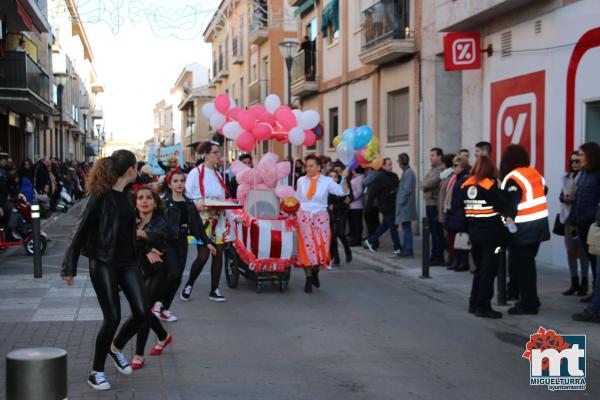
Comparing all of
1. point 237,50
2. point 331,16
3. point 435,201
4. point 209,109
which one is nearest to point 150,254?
point 209,109

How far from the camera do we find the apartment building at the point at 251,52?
1210 inches

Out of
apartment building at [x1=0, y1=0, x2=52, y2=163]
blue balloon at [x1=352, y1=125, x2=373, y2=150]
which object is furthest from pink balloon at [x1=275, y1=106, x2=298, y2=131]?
apartment building at [x1=0, y1=0, x2=52, y2=163]

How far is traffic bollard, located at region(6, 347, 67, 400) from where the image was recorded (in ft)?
11.6

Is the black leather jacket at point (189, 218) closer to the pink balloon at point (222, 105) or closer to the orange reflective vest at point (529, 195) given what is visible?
the pink balloon at point (222, 105)

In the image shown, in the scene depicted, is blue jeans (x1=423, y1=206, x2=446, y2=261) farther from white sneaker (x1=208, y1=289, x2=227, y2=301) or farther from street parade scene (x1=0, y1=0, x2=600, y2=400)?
white sneaker (x1=208, y1=289, x2=227, y2=301)

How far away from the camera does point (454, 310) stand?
28.8 ft

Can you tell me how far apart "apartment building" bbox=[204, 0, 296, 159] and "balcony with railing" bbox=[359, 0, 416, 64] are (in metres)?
7.63

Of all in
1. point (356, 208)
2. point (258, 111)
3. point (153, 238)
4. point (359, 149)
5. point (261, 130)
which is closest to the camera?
point (153, 238)

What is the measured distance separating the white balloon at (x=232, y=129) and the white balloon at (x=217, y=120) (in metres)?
0.16

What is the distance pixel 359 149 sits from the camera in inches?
620

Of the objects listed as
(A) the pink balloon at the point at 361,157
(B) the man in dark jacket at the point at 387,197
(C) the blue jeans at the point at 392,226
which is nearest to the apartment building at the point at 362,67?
(A) the pink balloon at the point at 361,157

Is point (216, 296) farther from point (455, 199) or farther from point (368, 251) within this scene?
point (368, 251)

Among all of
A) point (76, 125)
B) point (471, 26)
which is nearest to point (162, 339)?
point (471, 26)

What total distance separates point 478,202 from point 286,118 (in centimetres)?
321
